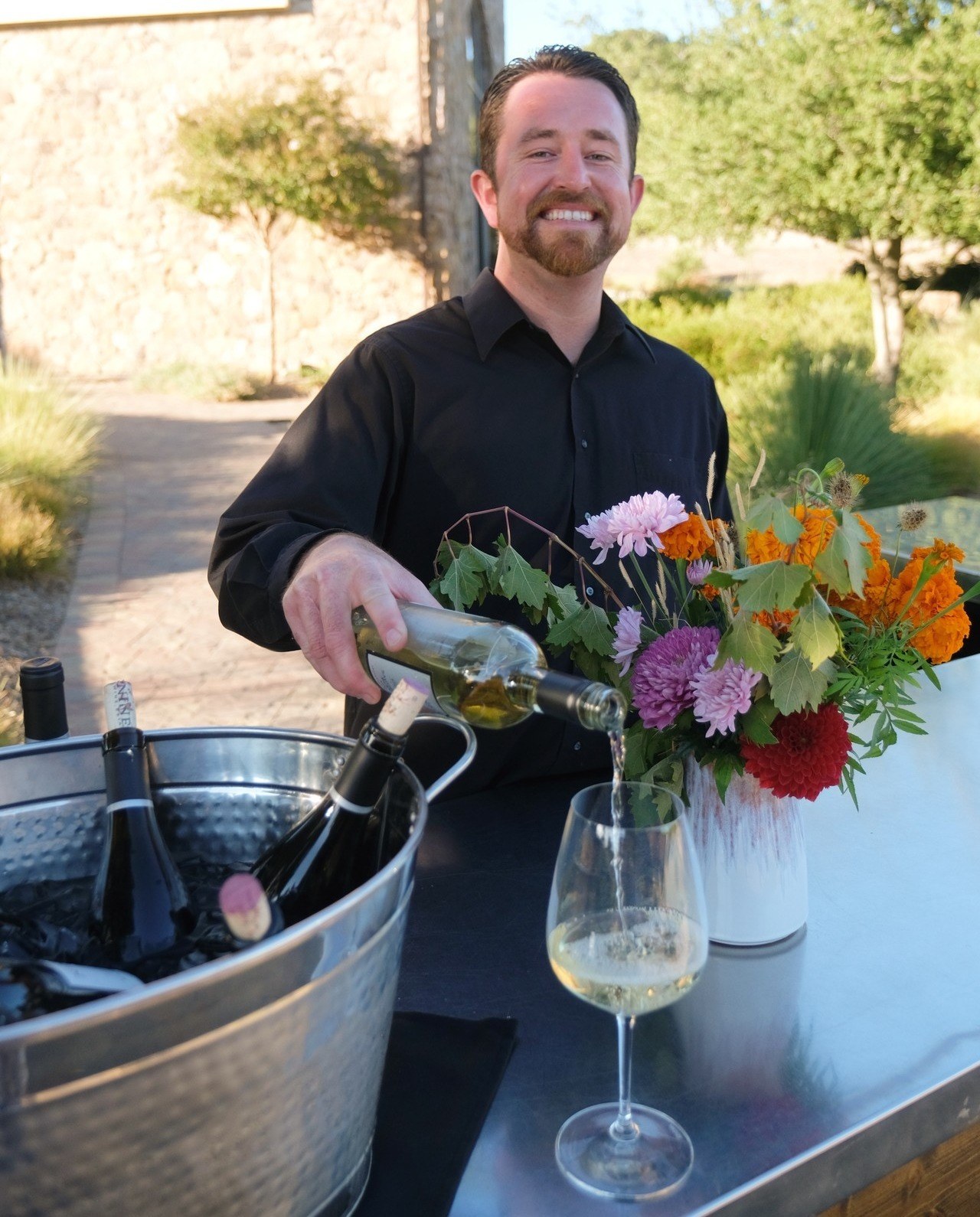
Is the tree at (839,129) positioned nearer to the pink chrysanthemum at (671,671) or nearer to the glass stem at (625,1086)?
the pink chrysanthemum at (671,671)

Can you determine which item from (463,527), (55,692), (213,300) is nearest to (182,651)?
(463,527)

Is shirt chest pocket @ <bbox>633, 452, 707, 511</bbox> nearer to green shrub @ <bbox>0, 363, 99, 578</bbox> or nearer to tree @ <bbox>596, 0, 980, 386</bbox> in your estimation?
green shrub @ <bbox>0, 363, 99, 578</bbox>

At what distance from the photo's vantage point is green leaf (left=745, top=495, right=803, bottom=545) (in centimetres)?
96

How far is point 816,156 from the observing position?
34.8 feet

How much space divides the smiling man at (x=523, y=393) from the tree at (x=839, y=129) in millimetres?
7785

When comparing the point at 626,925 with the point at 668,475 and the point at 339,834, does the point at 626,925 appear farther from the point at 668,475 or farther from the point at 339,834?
the point at 668,475

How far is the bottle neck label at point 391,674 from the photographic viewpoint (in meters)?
1.13

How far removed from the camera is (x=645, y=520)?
45.4 inches

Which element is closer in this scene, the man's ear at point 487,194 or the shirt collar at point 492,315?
the shirt collar at point 492,315

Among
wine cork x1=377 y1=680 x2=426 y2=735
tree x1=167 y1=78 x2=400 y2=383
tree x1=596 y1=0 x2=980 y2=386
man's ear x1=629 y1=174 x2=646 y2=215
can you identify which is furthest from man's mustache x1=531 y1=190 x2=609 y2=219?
tree x1=167 y1=78 x2=400 y2=383

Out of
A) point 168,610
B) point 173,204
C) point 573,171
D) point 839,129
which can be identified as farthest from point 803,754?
point 173,204

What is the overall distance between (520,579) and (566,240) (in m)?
1.32

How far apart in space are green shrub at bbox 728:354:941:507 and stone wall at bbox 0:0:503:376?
8528 mm

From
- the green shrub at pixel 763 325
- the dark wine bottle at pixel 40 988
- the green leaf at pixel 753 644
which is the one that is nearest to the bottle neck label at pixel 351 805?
the dark wine bottle at pixel 40 988
